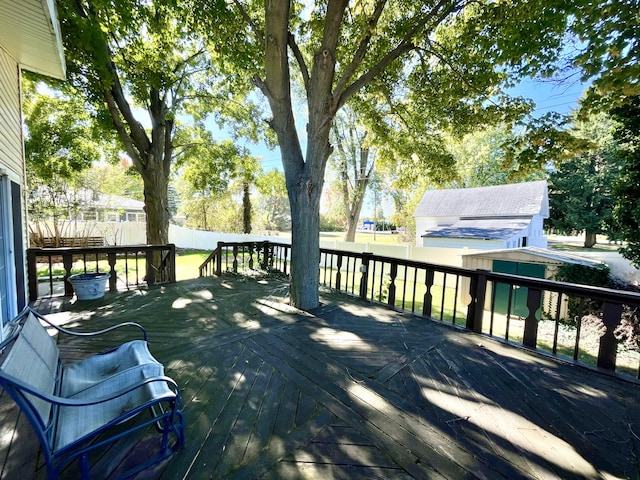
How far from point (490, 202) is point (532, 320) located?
17.3m

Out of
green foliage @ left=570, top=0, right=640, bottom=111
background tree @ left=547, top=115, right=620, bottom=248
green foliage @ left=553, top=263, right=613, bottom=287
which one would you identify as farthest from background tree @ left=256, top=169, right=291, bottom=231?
background tree @ left=547, top=115, right=620, bottom=248

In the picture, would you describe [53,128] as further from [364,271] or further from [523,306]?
[523,306]

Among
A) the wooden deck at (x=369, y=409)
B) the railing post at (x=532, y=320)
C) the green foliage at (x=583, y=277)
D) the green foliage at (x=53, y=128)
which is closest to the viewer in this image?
the wooden deck at (x=369, y=409)

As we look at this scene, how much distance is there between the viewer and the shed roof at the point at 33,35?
2.60 metres

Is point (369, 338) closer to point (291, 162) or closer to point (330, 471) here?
point (330, 471)

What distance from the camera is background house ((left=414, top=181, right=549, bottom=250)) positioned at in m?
13.9

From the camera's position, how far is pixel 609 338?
2.54 meters

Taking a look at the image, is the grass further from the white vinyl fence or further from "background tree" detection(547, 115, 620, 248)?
"background tree" detection(547, 115, 620, 248)

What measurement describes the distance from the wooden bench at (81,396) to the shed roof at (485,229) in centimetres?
1461

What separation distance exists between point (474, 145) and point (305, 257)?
80.6 ft

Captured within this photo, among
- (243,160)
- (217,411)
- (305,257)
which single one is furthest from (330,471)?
(243,160)

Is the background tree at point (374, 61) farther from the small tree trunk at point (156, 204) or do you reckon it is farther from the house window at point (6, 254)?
the small tree trunk at point (156, 204)

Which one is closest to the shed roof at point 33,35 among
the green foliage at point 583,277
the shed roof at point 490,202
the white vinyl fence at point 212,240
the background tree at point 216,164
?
the background tree at point 216,164

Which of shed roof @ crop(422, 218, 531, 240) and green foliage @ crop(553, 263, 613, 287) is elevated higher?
shed roof @ crop(422, 218, 531, 240)
